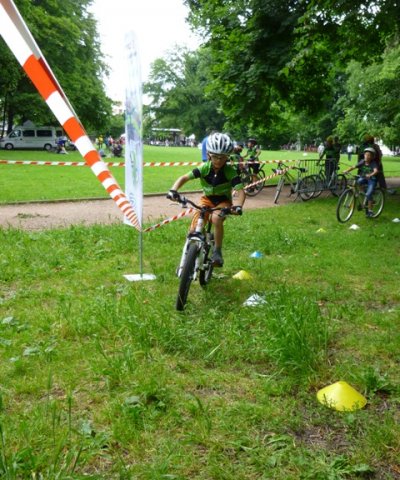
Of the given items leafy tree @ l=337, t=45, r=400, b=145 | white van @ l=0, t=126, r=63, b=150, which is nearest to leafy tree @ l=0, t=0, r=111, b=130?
white van @ l=0, t=126, r=63, b=150

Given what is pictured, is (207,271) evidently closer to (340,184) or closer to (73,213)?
(73,213)

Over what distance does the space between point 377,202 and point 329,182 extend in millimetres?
3887

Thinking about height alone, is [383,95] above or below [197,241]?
above

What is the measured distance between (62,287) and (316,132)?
74.7 meters

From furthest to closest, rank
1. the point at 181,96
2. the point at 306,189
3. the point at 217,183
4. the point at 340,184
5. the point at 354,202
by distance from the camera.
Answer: the point at 181,96, the point at 340,184, the point at 306,189, the point at 354,202, the point at 217,183

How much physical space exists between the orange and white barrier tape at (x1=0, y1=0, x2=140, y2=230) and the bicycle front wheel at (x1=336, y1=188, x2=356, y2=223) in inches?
291

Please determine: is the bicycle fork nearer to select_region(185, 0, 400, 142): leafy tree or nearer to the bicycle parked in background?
select_region(185, 0, 400, 142): leafy tree

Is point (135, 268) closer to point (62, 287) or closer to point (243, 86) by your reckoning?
point (62, 287)

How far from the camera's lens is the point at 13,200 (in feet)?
40.3

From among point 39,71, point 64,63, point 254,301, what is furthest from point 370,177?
point 64,63

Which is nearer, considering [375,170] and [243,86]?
[375,170]

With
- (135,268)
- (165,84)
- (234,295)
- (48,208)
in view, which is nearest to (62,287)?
(135,268)

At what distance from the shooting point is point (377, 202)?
1091cm

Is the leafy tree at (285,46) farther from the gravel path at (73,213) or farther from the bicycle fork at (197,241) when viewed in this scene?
the bicycle fork at (197,241)
